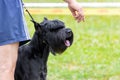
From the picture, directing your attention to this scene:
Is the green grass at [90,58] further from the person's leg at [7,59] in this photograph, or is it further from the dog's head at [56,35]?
the person's leg at [7,59]

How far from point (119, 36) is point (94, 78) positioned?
358cm

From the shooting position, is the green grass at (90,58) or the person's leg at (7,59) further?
the green grass at (90,58)

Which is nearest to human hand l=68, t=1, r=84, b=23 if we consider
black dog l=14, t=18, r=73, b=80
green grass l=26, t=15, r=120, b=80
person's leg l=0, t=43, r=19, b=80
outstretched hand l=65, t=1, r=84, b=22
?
outstretched hand l=65, t=1, r=84, b=22

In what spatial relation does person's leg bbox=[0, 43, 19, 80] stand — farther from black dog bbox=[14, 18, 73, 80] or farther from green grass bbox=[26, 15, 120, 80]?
green grass bbox=[26, 15, 120, 80]

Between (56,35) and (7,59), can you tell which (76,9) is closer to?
(7,59)

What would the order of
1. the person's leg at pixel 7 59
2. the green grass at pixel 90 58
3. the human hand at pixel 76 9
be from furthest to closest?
the green grass at pixel 90 58 → the human hand at pixel 76 9 → the person's leg at pixel 7 59

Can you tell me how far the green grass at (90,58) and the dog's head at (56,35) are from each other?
1.40 meters

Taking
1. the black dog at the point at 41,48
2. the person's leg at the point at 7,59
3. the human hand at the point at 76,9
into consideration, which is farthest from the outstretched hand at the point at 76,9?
the black dog at the point at 41,48

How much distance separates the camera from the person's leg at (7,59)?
3973 mm

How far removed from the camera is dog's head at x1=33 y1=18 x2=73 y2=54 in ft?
17.6

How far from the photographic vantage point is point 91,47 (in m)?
8.93

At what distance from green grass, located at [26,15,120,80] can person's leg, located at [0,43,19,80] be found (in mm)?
2788

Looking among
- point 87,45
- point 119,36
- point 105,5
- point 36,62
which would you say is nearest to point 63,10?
point 105,5

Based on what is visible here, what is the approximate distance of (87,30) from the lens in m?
11.3
